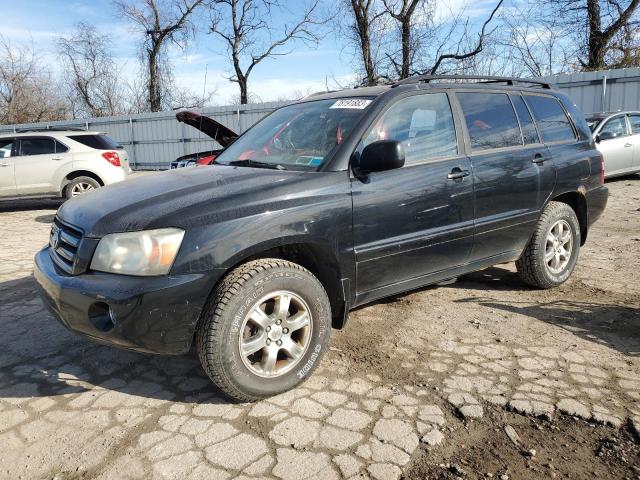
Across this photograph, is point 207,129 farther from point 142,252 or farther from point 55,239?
point 142,252

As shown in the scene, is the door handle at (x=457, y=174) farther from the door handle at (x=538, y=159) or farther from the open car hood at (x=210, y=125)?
the open car hood at (x=210, y=125)

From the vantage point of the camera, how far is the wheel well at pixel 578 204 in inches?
190

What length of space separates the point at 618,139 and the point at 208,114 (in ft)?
47.2

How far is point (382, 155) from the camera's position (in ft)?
10.2

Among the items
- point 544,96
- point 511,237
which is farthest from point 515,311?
point 544,96

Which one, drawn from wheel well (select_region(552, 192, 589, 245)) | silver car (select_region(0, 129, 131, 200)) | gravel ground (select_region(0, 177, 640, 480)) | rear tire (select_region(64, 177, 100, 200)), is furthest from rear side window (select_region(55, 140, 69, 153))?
wheel well (select_region(552, 192, 589, 245))

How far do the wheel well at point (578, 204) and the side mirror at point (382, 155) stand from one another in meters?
2.36

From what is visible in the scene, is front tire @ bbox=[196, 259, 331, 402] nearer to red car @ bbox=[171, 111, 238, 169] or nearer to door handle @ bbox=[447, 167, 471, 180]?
door handle @ bbox=[447, 167, 471, 180]

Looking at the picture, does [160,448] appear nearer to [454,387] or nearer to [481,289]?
[454,387]

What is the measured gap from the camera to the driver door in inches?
130

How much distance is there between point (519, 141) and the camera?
432 centimetres

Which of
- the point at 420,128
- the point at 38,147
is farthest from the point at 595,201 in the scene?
the point at 38,147

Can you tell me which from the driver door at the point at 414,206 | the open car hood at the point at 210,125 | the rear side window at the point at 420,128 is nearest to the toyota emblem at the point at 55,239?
the driver door at the point at 414,206

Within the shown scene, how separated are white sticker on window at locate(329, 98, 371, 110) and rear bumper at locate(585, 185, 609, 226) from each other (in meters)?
2.56
